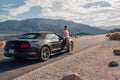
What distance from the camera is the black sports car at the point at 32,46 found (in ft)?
41.5

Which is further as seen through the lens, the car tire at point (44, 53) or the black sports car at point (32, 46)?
the car tire at point (44, 53)

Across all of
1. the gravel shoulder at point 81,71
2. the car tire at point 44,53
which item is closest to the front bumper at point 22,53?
the car tire at point 44,53

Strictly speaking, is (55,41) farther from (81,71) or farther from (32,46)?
(81,71)

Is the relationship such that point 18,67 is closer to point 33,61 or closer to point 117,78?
point 33,61

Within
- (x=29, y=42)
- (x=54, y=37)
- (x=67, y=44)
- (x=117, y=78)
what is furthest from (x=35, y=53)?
(x=117, y=78)

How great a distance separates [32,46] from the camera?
504 inches

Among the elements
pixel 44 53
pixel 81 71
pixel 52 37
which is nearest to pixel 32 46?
pixel 44 53

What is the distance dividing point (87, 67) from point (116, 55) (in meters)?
3.84

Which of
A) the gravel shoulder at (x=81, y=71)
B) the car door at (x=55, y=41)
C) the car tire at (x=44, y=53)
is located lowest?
the gravel shoulder at (x=81, y=71)

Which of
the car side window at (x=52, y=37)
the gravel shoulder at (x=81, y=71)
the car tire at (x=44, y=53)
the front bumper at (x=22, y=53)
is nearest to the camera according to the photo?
the gravel shoulder at (x=81, y=71)

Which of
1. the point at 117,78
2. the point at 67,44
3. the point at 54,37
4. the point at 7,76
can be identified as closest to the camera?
the point at 117,78

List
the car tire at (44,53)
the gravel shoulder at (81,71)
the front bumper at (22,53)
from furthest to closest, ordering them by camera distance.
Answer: the car tire at (44,53)
the front bumper at (22,53)
the gravel shoulder at (81,71)

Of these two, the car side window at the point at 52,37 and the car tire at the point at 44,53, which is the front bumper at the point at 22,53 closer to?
the car tire at the point at 44,53

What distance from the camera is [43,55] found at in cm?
1340
